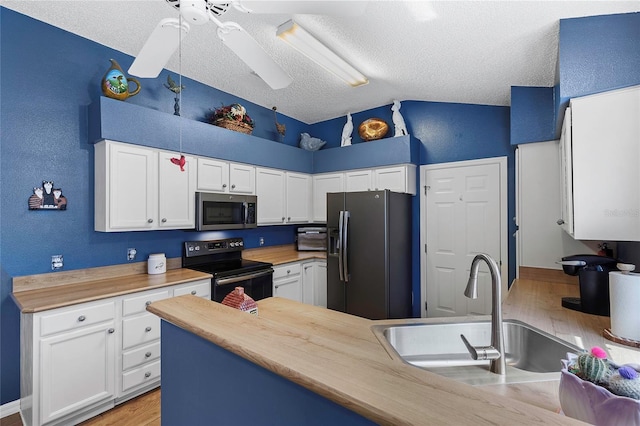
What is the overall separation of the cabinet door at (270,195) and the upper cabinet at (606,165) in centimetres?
294

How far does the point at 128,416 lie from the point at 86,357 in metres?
0.52

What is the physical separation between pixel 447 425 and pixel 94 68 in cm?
337

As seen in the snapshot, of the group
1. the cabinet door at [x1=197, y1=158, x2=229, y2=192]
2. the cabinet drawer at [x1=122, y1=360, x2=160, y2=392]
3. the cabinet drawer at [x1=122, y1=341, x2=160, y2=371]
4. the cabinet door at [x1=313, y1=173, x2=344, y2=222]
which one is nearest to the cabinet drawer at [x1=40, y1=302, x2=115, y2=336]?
the cabinet drawer at [x1=122, y1=341, x2=160, y2=371]

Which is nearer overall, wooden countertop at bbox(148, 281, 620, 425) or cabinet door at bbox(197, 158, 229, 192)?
wooden countertop at bbox(148, 281, 620, 425)

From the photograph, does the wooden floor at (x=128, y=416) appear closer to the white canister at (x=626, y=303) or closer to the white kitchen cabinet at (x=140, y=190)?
the white kitchen cabinet at (x=140, y=190)

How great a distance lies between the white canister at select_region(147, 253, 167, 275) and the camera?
109 inches

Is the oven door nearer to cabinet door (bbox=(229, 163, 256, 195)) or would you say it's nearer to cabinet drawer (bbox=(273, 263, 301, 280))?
cabinet drawer (bbox=(273, 263, 301, 280))

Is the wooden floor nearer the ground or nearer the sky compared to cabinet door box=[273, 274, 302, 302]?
nearer the ground

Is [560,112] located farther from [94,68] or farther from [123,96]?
[94,68]

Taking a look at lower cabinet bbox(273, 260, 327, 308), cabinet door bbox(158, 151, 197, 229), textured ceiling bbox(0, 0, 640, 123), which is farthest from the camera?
lower cabinet bbox(273, 260, 327, 308)

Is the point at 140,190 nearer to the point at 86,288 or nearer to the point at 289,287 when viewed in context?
the point at 86,288

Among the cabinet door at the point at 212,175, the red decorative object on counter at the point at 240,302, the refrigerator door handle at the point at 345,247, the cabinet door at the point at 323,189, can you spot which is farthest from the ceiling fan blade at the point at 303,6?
the cabinet door at the point at 323,189

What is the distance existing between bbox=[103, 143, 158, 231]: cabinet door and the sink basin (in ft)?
7.38

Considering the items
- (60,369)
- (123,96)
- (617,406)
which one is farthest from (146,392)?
(617,406)
